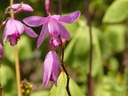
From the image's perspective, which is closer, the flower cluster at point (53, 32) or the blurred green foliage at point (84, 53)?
the flower cluster at point (53, 32)

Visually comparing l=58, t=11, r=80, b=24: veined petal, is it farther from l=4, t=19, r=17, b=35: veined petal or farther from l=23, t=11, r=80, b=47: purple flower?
l=4, t=19, r=17, b=35: veined petal

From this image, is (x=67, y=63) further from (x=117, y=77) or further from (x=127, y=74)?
(x=117, y=77)

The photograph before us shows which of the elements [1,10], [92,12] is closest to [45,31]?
[1,10]

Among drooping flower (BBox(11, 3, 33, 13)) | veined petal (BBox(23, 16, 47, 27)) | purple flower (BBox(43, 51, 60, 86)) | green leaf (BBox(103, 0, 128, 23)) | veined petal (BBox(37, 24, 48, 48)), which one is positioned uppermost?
drooping flower (BBox(11, 3, 33, 13))

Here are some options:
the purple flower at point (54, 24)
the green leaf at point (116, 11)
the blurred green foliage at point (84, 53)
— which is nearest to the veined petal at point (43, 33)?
the purple flower at point (54, 24)


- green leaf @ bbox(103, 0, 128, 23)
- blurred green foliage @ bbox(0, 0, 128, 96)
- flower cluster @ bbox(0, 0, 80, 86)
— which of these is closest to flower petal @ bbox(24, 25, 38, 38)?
flower cluster @ bbox(0, 0, 80, 86)

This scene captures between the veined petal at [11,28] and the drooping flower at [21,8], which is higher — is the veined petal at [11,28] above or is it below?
below

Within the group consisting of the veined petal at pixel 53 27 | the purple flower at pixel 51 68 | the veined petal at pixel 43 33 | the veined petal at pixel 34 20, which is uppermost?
the veined petal at pixel 34 20

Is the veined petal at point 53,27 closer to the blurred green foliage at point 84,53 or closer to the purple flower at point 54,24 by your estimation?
the purple flower at point 54,24
